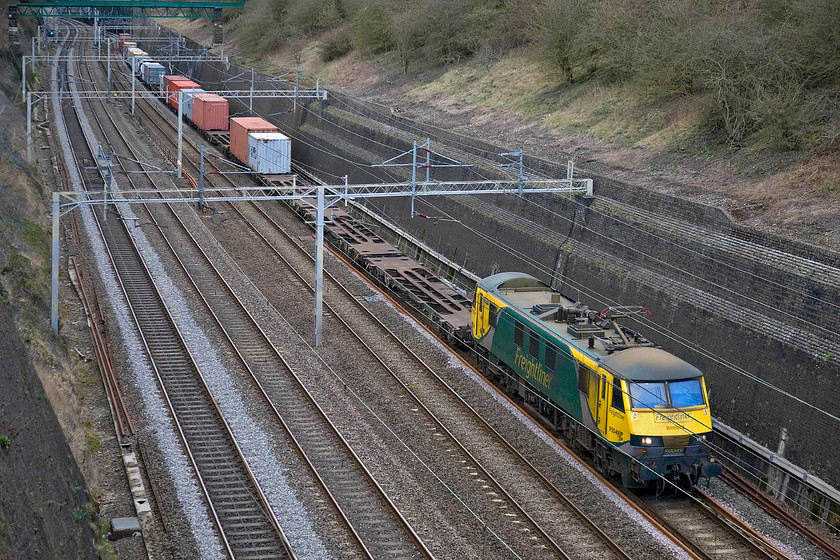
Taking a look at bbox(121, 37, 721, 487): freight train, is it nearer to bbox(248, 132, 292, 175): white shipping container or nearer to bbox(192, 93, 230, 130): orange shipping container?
bbox(248, 132, 292, 175): white shipping container

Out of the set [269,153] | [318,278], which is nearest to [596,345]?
[318,278]

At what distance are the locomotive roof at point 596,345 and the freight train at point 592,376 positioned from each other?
22mm

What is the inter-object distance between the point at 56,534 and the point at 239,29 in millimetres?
80330

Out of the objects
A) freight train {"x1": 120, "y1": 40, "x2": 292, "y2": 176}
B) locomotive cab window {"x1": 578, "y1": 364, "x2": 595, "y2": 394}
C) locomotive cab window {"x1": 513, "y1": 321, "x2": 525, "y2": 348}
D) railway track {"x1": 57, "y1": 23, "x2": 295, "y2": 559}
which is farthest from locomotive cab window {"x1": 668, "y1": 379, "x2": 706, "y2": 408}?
freight train {"x1": 120, "y1": 40, "x2": 292, "y2": 176}

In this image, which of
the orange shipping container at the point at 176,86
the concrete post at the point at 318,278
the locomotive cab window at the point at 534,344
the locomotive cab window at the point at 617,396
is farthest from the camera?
the orange shipping container at the point at 176,86

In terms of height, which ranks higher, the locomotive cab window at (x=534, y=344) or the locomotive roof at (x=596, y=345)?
the locomotive roof at (x=596, y=345)

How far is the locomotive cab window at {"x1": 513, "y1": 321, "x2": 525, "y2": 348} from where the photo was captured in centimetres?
2156

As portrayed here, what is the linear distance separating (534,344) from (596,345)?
2058mm

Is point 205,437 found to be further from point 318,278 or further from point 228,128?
point 228,128

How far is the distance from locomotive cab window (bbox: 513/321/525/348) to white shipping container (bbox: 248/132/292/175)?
26.1 meters

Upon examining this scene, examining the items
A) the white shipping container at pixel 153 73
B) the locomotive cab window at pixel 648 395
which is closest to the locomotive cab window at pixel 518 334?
the locomotive cab window at pixel 648 395

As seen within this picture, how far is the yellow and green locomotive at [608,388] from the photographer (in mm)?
17562

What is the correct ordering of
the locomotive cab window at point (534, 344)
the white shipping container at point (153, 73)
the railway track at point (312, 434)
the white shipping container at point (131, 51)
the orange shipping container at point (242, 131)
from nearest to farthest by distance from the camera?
the railway track at point (312, 434)
the locomotive cab window at point (534, 344)
the orange shipping container at point (242, 131)
the white shipping container at point (153, 73)
the white shipping container at point (131, 51)

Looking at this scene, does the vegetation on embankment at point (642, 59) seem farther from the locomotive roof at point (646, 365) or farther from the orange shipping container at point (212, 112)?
the locomotive roof at point (646, 365)
